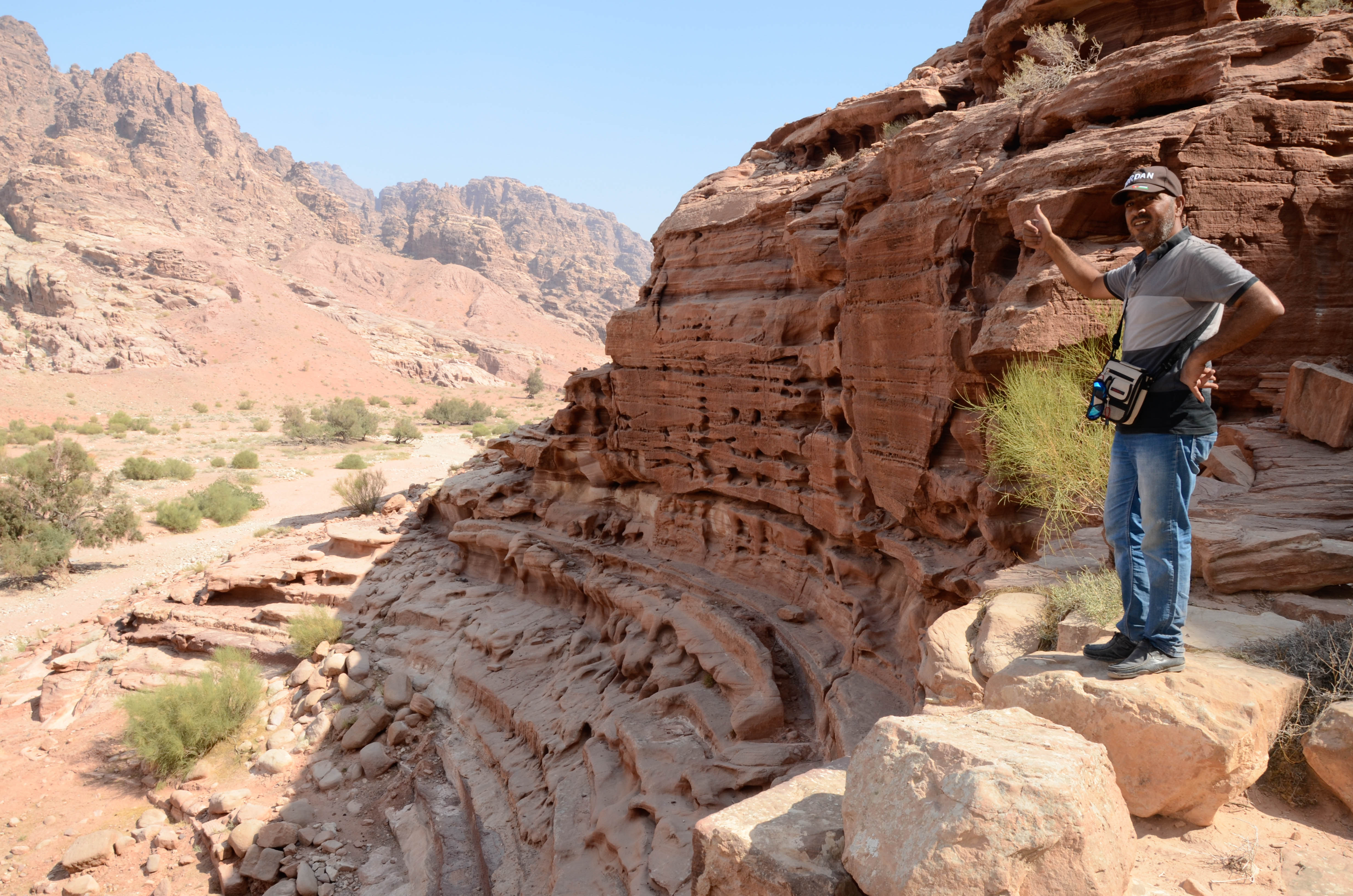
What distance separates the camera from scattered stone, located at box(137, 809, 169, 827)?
1014 centimetres

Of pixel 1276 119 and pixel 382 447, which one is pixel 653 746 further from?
pixel 382 447

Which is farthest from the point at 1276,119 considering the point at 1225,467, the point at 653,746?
the point at 653,746

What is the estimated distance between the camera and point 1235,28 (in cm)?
618

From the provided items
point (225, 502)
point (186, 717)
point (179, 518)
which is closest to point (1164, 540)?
point (186, 717)

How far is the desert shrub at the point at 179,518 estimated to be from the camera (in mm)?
21969

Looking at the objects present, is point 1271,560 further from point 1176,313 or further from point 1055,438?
point 1055,438

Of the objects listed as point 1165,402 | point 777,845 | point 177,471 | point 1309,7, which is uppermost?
point 1309,7

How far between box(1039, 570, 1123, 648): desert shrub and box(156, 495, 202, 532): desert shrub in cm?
2454

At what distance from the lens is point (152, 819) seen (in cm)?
1021

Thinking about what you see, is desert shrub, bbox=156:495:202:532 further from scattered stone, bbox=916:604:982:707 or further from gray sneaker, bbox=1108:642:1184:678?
gray sneaker, bbox=1108:642:1184:678

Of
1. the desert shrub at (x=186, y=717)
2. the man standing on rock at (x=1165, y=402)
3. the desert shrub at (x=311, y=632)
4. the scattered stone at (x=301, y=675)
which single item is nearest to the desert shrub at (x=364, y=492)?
the desert shrub at (x=311, y=632)

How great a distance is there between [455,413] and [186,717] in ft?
114

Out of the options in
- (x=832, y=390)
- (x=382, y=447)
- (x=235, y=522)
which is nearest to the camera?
(x=832, y=390)

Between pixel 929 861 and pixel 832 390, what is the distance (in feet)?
26.5
